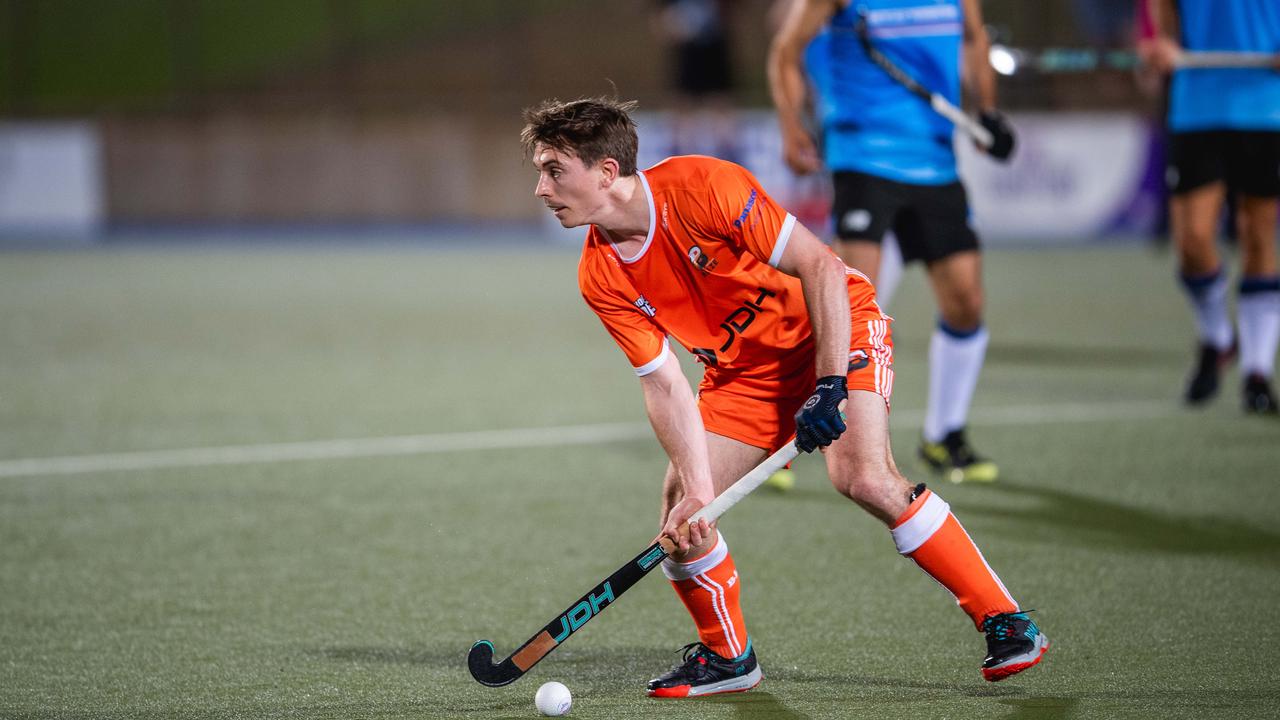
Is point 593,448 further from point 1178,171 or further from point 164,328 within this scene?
point 164,328

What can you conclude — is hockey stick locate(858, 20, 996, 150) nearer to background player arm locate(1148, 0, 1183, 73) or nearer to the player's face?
background player arm locate(1148, 0, 1183, 73)

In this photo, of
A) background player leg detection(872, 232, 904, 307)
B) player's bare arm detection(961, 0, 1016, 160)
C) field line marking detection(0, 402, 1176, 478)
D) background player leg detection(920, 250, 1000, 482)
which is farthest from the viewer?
background player leg detection(872, 232, 904, 307)

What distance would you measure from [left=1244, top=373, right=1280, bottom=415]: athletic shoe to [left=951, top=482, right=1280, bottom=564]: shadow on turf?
1.52 metres

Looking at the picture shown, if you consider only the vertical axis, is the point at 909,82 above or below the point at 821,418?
above

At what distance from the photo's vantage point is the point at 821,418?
9.65 feet

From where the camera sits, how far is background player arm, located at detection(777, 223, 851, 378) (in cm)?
304

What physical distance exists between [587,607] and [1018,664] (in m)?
0.85

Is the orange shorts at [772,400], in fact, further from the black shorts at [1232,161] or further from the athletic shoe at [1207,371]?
the athletic shoe at [1207,371]

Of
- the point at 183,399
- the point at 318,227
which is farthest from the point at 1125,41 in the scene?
the point at 183,399

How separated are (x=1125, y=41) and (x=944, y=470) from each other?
539 inches

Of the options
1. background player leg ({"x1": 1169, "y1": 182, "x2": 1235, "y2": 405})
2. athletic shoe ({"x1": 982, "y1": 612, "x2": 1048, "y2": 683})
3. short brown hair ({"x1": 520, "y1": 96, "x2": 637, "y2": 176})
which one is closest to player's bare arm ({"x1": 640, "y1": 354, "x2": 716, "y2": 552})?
short brown hair ({"x1": 520, "y1": 96, "x2": 637, "y2": 176})

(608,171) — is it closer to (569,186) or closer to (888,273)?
(569,186)

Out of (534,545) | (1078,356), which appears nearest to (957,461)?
(534,545)

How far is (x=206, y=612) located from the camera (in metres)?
3.74
